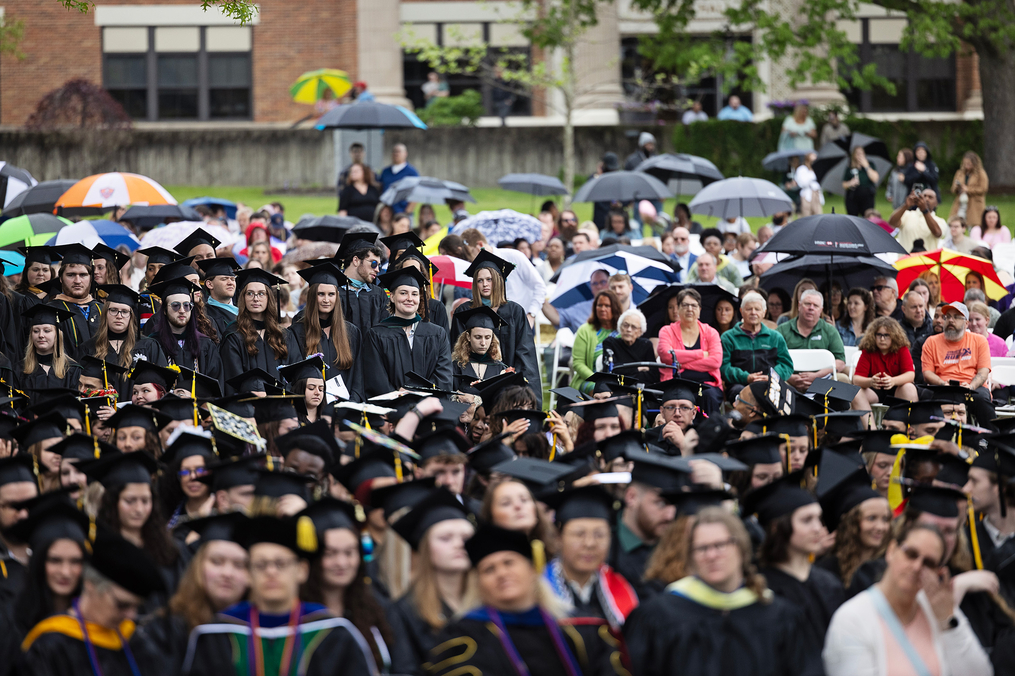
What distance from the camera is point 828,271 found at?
11.9m

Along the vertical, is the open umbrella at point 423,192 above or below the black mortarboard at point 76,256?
above

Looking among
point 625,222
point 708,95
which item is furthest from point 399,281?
point 708,95

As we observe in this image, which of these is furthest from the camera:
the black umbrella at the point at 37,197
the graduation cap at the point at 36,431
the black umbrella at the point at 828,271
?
the black umbrella at the point at 37,197

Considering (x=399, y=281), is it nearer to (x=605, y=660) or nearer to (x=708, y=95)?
(x=605, y=660)

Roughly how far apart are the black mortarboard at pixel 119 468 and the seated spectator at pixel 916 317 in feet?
23.1

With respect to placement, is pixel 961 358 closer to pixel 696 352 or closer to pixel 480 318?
pixel 696 352

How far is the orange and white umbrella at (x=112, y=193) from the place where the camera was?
14.1 metres

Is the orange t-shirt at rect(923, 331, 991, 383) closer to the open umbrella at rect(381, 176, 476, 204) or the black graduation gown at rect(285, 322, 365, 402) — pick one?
the black graduation gown at rect(285, 322, 365, 402)

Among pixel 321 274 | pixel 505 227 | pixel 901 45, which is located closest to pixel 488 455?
pixel 321 274

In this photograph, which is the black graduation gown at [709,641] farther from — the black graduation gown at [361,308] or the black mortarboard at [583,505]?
the black graduation gown at [361,308]

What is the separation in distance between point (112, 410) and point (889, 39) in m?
26.0

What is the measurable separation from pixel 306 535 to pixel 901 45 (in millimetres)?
19055

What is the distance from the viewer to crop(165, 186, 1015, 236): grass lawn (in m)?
22.0

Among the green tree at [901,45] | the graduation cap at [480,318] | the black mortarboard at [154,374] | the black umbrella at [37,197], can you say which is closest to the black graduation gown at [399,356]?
the graduation cap at [480,318]
